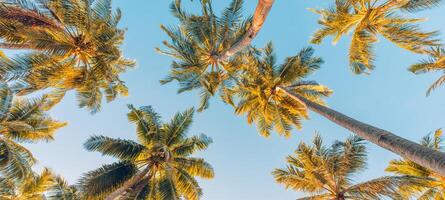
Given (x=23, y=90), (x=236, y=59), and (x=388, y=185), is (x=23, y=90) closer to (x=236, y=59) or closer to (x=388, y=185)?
(x=236, y=59)

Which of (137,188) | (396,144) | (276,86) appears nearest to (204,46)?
(276,86)

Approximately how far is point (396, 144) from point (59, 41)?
457 inches

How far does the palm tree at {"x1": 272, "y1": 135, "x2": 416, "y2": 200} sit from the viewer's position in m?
12.1

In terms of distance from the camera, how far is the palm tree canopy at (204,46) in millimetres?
14383

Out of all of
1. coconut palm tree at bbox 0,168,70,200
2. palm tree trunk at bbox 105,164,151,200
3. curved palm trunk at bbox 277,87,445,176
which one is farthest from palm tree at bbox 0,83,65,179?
curved palm trunk at bbox 277,87,445,176

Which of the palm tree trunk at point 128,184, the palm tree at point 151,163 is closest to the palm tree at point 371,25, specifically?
the palm tree at point 151,163

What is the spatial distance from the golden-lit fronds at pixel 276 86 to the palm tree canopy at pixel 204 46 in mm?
1116

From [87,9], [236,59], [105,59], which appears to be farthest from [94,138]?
[236,59]

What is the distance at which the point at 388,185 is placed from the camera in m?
10.0

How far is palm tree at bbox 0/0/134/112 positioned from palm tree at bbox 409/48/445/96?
13.9 metres

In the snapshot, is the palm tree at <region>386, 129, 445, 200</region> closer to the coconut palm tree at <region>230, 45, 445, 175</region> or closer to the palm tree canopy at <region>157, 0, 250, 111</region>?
the coconut palm tree at <region>230, 45, 445, 175</region>

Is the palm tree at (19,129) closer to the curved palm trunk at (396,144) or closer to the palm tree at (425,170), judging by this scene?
the curved palm trunk at (396,144)

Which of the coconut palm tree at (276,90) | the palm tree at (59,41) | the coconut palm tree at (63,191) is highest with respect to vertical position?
the coconut palm tree at (276,90)

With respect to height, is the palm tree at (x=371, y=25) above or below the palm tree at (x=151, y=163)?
above
